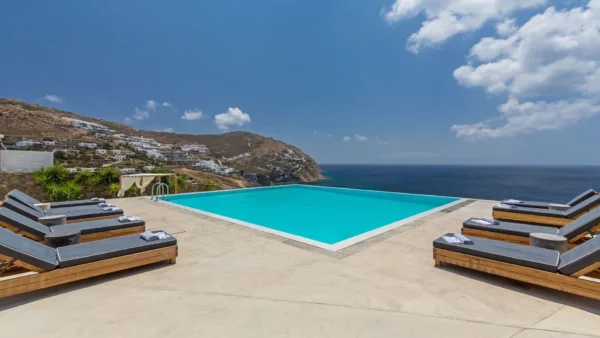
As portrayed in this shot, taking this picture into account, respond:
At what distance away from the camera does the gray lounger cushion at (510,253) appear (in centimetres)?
272

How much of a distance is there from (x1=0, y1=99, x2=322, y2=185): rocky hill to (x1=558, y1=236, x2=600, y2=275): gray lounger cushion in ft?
124

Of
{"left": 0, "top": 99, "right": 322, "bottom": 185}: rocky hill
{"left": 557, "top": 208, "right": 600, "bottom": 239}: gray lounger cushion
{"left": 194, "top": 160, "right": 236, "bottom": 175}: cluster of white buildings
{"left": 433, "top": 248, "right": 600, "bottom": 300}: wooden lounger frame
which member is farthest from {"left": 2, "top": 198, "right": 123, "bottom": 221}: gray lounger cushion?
{"left": 194, "top": 160, "right": 236, "bottom": 175}: cluster of white buildings

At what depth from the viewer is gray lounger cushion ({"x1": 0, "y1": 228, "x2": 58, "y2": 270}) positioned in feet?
8.11

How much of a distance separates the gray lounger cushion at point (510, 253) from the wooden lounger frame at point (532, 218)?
294 cm

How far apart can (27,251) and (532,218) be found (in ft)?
26.2

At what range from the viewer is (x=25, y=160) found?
10.7 metres

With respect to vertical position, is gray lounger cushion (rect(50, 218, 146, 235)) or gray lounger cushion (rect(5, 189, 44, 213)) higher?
gray lounger cushion (rect(5, 189, 44, 213))

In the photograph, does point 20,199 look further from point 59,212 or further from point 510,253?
point 510,253

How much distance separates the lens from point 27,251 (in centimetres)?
260

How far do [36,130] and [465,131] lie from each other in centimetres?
4611

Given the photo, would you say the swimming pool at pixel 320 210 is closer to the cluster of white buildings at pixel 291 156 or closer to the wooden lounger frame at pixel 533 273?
the wooden lounger frame at pixel 533 273

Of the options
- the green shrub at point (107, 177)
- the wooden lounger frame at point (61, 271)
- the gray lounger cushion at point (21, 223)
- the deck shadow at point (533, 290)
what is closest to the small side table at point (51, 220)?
the gray lounger cushion at point (21, 223)

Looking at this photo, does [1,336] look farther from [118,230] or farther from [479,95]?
[479,95]

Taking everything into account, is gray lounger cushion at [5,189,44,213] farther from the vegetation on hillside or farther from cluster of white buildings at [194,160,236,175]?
cluster of white buildings at [194,160,236,175]
